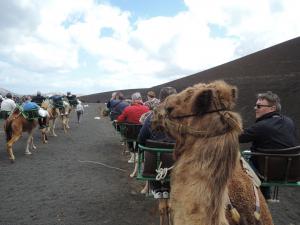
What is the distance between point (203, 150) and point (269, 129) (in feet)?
10.1

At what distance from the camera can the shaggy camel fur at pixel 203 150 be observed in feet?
6.45

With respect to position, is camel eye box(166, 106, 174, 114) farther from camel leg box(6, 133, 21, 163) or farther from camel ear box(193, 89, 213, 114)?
camel leg box(6, 133, 21, 163)

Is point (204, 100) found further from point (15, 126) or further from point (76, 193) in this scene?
point (15, 126)

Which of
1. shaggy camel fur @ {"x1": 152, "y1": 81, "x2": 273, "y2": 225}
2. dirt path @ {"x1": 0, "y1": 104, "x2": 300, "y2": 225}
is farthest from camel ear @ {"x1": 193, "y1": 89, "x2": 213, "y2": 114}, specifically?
dirt path @ {"x1": 0, "y1": 104, "x2": 300, "y2": 225}

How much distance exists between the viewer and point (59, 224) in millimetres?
6438

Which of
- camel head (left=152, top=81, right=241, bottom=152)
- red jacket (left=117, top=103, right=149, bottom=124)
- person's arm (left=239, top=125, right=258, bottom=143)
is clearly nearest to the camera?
camel head (left=152, top=81, right=241, bottom=152)

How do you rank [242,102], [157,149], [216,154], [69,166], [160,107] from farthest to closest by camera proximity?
[242,102] → [69,166] → [157,149] → [160,107] → [216,154]

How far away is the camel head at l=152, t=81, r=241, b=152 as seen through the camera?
2.07 meters

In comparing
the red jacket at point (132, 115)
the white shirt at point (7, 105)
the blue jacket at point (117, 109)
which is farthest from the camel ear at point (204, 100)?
the white shirt at point (7, 105)

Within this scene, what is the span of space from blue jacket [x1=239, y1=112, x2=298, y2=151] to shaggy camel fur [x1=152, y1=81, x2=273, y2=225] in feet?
8.71

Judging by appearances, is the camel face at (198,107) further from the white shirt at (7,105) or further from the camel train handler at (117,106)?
the white shirt at (7,105)

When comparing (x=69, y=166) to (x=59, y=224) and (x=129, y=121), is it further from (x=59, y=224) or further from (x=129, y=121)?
(x=59, y=224)

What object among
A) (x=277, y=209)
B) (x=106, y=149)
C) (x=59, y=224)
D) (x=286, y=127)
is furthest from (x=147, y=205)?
(x=106, y=149)

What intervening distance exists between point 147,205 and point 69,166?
4.56m
